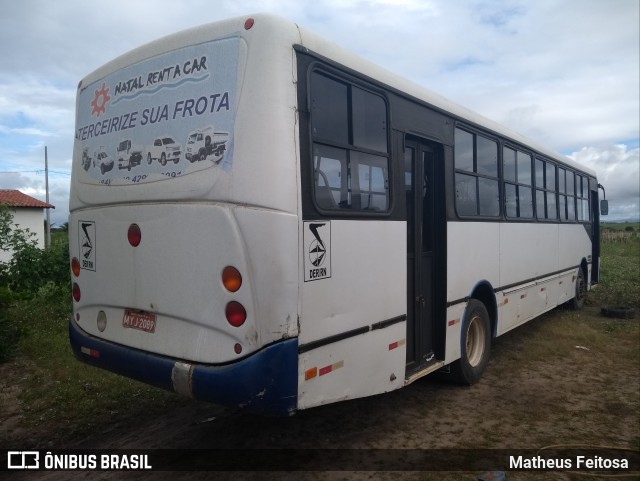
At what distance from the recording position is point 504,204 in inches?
265

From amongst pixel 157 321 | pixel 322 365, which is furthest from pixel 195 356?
pixel 322 365

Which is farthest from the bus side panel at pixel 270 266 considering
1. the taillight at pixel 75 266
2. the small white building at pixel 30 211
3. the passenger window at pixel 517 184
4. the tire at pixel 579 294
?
the small white building at pixel 30 211

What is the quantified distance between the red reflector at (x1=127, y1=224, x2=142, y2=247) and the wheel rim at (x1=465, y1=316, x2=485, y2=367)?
4022 millimetres

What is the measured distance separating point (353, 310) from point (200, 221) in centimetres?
129

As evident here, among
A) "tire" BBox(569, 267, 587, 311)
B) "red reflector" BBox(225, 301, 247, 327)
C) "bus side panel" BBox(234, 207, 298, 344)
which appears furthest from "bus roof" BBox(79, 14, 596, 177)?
"tire" BBox(569, 267, 587, 311)

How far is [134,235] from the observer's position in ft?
12.8

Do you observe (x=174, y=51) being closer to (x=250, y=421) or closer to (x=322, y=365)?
(x=322, y=365)

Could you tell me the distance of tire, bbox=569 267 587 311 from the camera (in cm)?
1084

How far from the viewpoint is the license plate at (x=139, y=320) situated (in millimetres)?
3799

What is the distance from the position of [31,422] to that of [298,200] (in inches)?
147

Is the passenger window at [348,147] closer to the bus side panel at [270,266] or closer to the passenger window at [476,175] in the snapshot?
the bus side panel at [270,266]

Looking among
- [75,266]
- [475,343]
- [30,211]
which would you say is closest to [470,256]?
[475,343]
